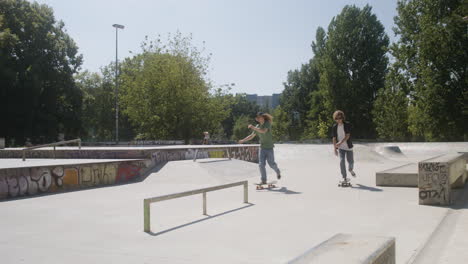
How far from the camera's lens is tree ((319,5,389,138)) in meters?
46.7

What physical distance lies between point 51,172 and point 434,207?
8354mm

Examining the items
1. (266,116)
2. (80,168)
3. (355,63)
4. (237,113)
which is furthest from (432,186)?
(237,113)

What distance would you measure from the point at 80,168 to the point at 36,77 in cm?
3078

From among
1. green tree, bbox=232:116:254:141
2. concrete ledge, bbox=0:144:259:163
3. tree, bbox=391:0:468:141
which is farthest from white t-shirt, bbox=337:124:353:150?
green tree, bbox=232:116:254:141

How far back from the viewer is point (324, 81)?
47.7 metres

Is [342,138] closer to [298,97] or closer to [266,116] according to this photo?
[266,116]

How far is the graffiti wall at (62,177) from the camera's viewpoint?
8.66 metres

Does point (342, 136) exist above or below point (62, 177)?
above

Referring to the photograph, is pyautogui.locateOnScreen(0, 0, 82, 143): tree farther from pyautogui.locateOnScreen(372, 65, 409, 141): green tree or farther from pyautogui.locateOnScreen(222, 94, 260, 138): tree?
pyautogui.locateOnScreen(222, 94, 260, 138): tree

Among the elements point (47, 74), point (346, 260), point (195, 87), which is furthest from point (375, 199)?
point (47, 74)

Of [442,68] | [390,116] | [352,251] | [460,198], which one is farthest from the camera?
[390,116]

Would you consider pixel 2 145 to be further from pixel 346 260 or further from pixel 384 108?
pixel 384 108

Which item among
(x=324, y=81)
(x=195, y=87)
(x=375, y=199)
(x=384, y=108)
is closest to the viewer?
(x=375, y=199)

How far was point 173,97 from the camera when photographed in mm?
36031
